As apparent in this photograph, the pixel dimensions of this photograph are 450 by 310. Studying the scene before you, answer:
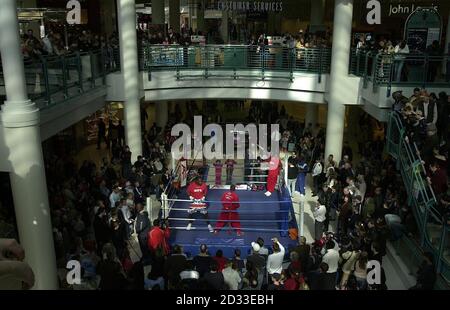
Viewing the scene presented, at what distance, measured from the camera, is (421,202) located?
9336 millimetres

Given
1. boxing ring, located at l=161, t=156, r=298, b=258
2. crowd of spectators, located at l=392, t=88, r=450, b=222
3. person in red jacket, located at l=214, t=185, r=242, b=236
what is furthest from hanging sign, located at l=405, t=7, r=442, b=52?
person in red jacket, located at l=214, t=185, r=242, b=236

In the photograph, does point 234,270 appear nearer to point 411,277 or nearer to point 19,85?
point 411,277

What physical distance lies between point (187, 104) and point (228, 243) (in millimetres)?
17060

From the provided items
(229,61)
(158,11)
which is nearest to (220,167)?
(229,61)

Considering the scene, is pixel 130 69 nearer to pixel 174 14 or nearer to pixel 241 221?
pixel 241 221

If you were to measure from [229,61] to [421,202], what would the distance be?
33.3 ft

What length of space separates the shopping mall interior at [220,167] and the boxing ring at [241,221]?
61mm

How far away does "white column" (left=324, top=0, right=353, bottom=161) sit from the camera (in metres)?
15.2

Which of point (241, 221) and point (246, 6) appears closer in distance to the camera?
point (241, 221)

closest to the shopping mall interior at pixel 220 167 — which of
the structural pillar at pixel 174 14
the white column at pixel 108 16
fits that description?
the structural pillar at pixel 174 14

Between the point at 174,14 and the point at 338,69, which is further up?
the point at 174,14

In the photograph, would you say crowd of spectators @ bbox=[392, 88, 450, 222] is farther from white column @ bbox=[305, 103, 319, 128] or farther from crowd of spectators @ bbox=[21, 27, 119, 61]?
white column @ bbox=[305, 103, 319, 128]

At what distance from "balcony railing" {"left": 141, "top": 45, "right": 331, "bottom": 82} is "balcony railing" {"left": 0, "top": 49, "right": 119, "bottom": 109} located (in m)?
3.17
